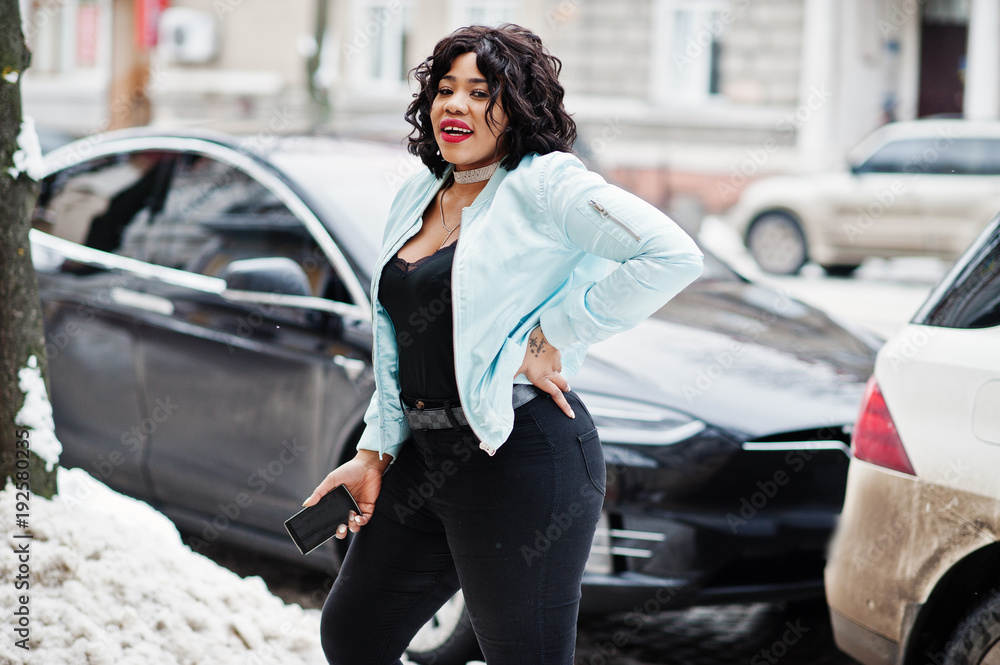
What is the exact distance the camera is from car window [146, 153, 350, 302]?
4059 mm

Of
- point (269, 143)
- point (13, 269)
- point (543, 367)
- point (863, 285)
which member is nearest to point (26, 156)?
point (13, 269)

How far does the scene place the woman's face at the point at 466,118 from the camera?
82.8 inches

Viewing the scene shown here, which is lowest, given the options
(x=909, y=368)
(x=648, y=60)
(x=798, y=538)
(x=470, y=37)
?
(x=798, y=538)

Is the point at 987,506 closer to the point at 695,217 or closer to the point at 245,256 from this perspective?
the point at 245,256

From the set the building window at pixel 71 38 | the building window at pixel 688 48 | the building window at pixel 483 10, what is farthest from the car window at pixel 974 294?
the building window at pixel 71 38

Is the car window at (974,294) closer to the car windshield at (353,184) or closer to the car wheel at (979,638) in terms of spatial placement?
the car wheel at (979,638)

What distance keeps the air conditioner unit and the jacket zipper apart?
21.0 metres

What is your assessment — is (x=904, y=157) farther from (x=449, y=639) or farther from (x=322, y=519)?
(x=322, y=519)

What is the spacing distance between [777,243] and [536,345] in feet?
38.0

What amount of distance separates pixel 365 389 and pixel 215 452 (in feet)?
2.44

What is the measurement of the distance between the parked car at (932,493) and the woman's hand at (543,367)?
94 cm

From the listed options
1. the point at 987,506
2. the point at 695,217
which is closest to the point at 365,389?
Result: the point at 987,506

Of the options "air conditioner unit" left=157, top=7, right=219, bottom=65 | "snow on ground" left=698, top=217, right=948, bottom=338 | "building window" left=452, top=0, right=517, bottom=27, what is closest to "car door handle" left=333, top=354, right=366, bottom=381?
"snow on ground" left=698, top=217, right=948, bottom=338

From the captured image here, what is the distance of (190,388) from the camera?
401 cm
